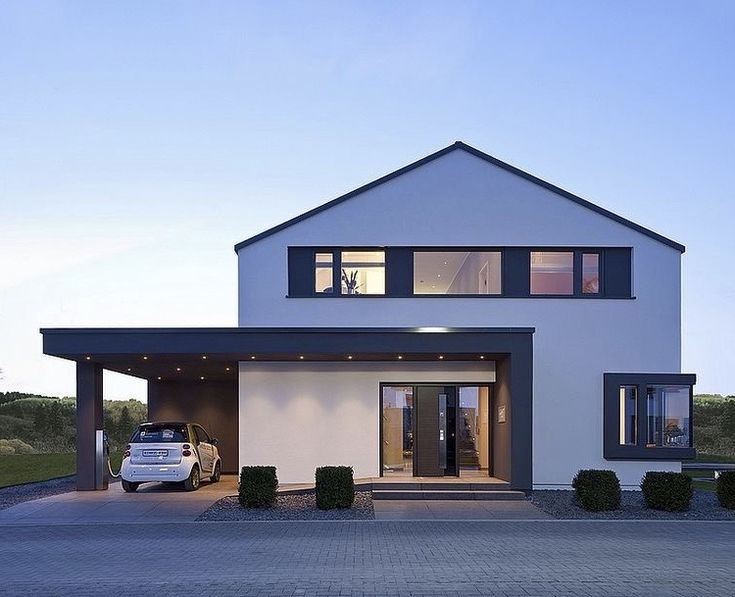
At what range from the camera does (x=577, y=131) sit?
83.1 feet

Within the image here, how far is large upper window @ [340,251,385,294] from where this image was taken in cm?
2017

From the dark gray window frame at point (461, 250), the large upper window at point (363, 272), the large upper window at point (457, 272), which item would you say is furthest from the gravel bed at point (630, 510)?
the large upper window at point (363, 272)

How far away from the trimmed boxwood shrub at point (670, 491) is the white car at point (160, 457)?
10.6m

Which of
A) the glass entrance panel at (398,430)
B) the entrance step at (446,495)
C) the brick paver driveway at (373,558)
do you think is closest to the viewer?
the brick paver driveway at (373,558)

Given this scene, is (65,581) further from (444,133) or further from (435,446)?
(444,133)

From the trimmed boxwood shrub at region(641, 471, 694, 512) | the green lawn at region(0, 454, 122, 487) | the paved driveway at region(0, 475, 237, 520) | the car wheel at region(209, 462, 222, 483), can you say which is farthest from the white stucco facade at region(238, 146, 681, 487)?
the green lawn at region(0, 454, 122, 487)

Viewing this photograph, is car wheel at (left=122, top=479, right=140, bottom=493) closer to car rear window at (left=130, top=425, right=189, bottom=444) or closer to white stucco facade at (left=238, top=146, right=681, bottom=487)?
car rear window at (left=130, top=425, right=189, bottom=444)

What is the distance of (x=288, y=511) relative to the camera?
615 inches

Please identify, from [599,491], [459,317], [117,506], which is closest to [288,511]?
[117,506]

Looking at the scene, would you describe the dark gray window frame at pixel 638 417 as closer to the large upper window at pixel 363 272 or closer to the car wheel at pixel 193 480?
the large upper window at pixel 363 272

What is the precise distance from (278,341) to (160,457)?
432 centimetres

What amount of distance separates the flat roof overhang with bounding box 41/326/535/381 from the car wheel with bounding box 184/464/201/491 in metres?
3.26

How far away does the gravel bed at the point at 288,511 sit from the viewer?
14.9 m

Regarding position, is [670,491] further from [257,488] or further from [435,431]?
[257,488]
